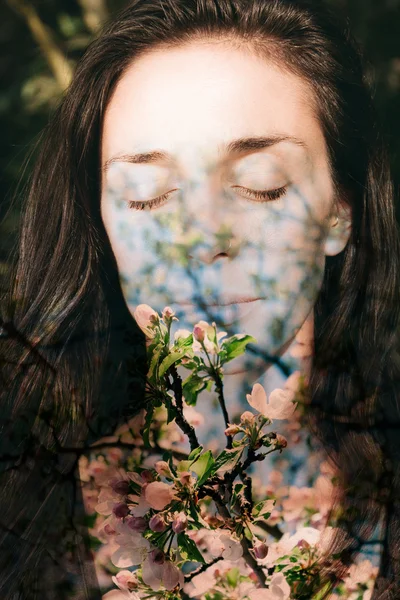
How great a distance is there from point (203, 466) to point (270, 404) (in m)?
0.16

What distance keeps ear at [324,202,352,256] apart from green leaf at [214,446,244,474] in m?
0.39

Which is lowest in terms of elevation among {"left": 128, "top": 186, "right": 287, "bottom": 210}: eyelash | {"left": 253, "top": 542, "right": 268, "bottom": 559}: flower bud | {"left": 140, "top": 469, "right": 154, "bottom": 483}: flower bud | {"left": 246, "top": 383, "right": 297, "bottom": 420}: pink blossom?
{"left": 253, "top": 542, "right": 268, "bottom": 559}: flower bud

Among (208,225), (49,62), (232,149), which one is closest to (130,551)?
(208,225)

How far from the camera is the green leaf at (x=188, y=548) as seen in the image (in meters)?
1.19

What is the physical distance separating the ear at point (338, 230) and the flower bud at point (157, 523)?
0.54m

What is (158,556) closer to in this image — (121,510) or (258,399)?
(121,510)

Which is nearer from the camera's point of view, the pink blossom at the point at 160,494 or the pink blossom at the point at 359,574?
the pink blossom at the point at 160,494

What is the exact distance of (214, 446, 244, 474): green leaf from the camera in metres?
1.24

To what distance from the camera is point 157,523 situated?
1.17 m

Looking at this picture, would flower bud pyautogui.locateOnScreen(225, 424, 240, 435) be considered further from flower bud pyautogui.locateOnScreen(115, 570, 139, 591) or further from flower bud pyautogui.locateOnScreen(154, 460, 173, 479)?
flower bud pyautogui.locateOnScreen(115, 570, 139, 591)

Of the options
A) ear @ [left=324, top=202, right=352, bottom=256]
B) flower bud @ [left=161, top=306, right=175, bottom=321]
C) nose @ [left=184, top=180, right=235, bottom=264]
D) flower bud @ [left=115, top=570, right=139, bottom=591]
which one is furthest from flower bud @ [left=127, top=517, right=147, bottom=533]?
ear @ [left=324, top=202, right=352, bottom=256]

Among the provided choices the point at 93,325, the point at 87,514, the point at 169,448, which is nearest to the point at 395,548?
the point at 169,448

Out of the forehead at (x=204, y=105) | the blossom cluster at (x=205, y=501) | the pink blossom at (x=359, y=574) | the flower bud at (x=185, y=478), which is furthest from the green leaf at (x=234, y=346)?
the pink blossom at (x=359, y=574)

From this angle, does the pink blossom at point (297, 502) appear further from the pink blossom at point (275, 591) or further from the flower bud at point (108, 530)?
the flower bud at point (108, 530)
